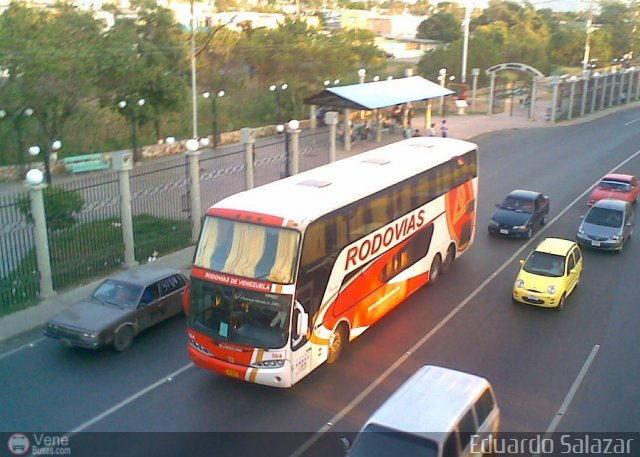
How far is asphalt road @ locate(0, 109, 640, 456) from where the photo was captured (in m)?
10.6

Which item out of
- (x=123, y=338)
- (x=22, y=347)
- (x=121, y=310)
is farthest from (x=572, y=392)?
(x=22, y=347)

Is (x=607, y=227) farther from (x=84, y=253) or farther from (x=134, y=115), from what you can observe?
(x=134, y=115)

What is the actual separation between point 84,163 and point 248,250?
20.8m

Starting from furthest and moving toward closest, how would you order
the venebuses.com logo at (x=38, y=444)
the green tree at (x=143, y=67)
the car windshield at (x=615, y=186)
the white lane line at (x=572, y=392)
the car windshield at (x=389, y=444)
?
the green tree at (x=143, y=67), the car windshield at (x=615, y=186), the white lane line at (x=572, y=392), the venebuses.com logo at (x=38, y=444), the car windshield at (x=389, y=444)

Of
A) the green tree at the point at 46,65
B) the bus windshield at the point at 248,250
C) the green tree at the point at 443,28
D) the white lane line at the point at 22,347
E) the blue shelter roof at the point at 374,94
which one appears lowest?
the white lane line at the point at 22,347

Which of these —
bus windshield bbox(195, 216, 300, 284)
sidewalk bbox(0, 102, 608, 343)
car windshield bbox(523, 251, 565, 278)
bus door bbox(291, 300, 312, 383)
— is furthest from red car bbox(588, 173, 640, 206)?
bus windshield bbox(195, 216, 300, 284)

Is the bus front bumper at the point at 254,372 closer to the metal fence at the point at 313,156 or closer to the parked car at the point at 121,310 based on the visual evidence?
the parked car at the point at 121,310

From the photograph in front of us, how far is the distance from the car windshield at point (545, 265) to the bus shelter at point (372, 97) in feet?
59.2

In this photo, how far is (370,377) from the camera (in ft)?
40.0

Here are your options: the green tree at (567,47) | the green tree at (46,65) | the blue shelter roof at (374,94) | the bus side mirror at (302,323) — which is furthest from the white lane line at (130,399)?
the green tree at (567,47)

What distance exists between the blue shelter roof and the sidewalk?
3.05m

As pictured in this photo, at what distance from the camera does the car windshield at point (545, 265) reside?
1551cm

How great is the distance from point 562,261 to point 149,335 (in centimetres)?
984

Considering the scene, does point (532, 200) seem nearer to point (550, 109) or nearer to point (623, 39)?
point (550, 109)
